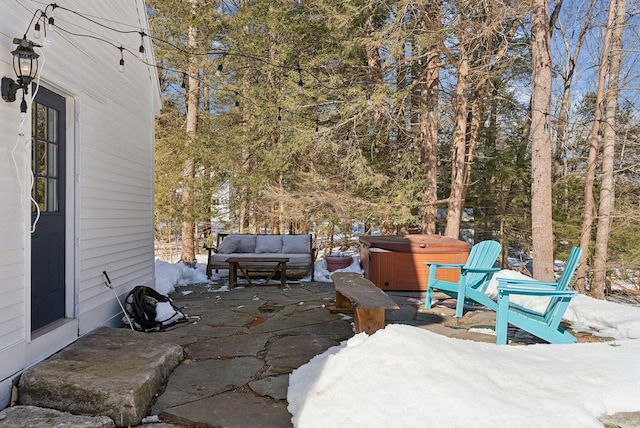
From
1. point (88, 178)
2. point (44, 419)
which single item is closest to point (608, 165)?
point (88, 178)

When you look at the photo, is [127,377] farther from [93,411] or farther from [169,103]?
[169,103]

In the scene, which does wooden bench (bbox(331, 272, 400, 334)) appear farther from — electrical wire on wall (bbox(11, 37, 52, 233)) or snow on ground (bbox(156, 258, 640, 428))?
electrical wire on wall (bbox(11, 37, 52, 233))

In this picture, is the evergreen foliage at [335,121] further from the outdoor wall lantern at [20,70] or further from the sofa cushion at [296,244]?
the outdoor wall lantern at [20,70]

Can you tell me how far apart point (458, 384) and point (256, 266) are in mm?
5130

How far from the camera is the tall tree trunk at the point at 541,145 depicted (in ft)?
21.3

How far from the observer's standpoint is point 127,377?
266cm

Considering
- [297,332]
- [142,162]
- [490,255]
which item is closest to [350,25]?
[142,162]

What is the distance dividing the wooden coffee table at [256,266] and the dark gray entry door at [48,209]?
3.38 meters

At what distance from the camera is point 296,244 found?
26.3ft

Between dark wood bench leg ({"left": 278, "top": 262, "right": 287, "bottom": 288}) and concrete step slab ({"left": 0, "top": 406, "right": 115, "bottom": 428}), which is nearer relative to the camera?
concrete step slab ({"left": 0, "top": 406, "right": 115, "bottom": 428})

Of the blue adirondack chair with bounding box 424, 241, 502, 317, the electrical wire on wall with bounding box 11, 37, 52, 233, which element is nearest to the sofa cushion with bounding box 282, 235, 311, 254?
the blue adirondack chair with bounding box 424, 241, 502, 317

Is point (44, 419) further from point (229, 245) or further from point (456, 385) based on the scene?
point (229, 245)

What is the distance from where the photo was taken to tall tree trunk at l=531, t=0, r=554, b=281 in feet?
21.3

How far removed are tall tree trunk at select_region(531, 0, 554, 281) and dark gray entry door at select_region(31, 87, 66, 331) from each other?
6189mm
